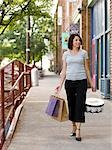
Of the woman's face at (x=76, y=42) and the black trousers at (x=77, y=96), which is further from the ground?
the woman's face at (x=76, y=42)

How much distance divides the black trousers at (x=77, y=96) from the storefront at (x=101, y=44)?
250 inches

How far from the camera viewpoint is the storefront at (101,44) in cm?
1438

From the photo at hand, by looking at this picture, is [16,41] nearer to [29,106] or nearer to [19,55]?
[19,55]

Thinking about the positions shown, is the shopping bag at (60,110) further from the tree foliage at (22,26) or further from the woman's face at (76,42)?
the tree foliage at (22,26)

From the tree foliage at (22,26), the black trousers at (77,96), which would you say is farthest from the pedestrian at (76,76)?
the tree foliage at (22,26)

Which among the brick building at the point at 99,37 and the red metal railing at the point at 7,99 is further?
the brick building at the point at 99,37

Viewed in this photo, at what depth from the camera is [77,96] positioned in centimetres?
729

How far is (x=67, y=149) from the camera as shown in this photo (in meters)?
6.59

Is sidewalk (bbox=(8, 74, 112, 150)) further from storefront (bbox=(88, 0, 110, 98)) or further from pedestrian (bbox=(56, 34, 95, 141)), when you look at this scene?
storefront (bbox=(88, 0, 110, 98))

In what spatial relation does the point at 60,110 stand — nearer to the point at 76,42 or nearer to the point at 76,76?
the point at 76,76

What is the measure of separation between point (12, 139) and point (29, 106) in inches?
195

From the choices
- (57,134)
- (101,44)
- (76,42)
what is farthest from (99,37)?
(76,42)

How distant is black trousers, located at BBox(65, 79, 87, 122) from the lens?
7254 millimetres

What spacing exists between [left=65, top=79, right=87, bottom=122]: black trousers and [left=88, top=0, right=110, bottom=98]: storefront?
6.35 meters
